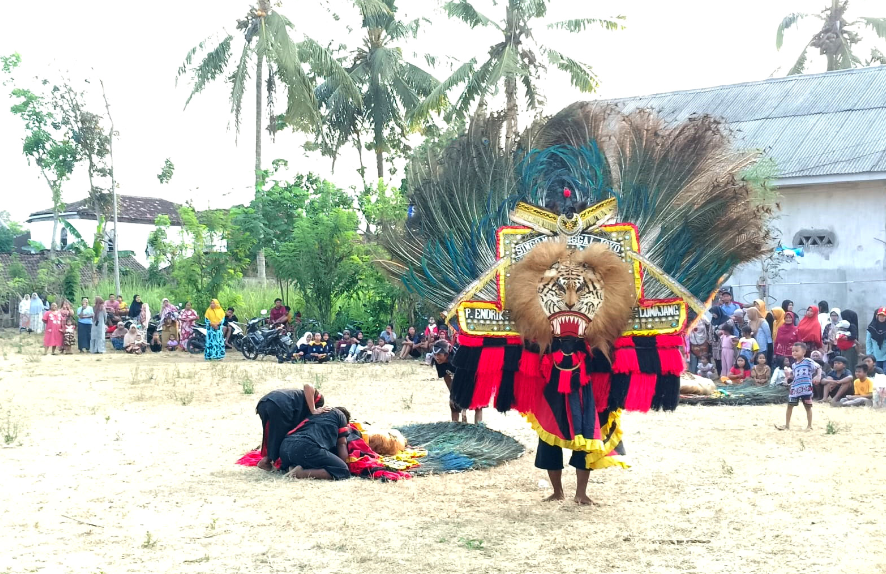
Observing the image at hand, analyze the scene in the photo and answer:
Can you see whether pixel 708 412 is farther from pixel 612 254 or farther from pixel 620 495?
pixel 612 254

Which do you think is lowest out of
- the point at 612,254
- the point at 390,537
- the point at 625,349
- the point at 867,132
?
the point at 390,537

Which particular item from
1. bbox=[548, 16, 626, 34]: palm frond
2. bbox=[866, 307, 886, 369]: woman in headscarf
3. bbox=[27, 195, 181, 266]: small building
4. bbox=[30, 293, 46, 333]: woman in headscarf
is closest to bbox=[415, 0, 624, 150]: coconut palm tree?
bbox=[548, 16, 626, 34]: palm frond

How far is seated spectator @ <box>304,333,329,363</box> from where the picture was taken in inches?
790

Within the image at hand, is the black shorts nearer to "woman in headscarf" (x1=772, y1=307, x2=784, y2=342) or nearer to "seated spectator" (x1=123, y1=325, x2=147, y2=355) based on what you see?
"woman in headscarf" (x1=772, y1=307, x2=784, y2=342)

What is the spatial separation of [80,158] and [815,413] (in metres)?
30.7

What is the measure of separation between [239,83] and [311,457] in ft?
69.2

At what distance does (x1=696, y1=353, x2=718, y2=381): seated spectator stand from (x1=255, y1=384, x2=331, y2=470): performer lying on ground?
836 centimetres

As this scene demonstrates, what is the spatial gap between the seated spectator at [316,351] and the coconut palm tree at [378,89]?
10.5 metres

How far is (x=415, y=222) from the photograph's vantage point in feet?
27.7

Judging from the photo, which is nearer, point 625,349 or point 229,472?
point 625,349

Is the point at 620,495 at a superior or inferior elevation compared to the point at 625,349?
inferior

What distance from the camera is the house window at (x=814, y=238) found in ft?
62.1

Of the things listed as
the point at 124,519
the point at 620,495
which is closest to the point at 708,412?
the point at 620,495

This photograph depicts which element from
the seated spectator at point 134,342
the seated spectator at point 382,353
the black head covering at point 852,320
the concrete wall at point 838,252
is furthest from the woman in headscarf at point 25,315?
the black head covering at point 852,320
